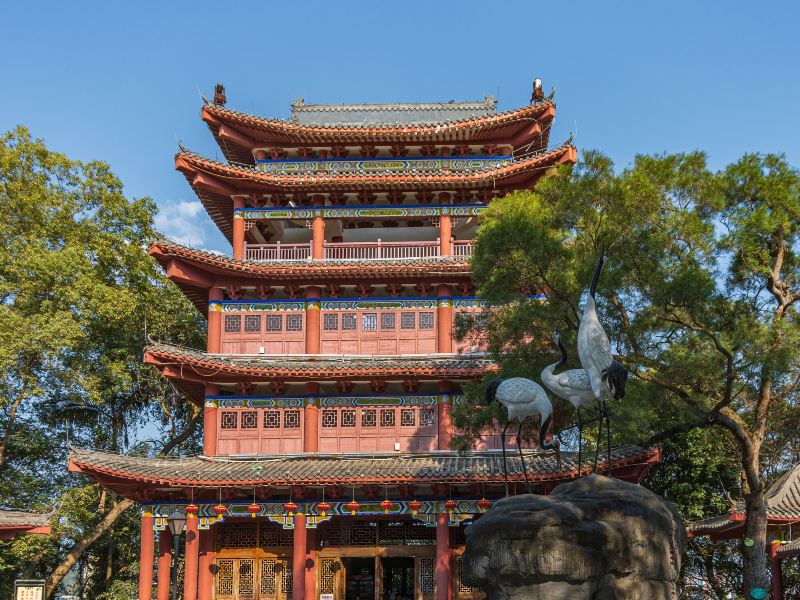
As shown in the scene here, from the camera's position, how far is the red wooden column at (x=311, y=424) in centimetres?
2158

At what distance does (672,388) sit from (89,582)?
23071 mm

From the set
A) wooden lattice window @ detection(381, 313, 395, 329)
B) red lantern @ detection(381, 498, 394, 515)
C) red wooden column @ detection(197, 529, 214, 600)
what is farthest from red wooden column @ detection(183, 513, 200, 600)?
wooden lattice window @ detection(381, 313, 395, 329)

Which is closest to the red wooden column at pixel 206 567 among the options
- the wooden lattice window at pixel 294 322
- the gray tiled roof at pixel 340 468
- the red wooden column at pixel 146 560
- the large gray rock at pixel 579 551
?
the red wooden column at pixel 146 560

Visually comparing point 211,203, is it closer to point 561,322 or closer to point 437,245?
point 437,245

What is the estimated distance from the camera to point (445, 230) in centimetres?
2372

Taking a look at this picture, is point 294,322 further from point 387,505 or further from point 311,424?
point 387,505

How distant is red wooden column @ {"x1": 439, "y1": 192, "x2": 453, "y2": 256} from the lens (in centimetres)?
2339

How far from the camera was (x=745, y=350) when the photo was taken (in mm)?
15172

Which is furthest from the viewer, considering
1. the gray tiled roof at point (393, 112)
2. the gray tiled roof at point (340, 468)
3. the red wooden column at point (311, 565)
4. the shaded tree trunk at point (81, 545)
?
the gray tiled roof at point (393, 112)

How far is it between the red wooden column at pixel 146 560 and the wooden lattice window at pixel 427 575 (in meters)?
6.39

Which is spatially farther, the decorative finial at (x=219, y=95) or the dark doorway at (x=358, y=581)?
the decorative finial at (x=219, y=95)

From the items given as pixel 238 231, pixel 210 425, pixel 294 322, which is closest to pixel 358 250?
pixel 294 322

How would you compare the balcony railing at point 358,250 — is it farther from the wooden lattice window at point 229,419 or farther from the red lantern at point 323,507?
the red lantern at point 323,507

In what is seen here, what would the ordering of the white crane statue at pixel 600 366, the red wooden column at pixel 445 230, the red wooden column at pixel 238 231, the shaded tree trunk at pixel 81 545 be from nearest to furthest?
the white crane statue at pixel 600 366 < the red wooden column at pixel 445 230 < the red wooden column at pixel 238 231 < the shaded tree trunk at pixel 81 545
